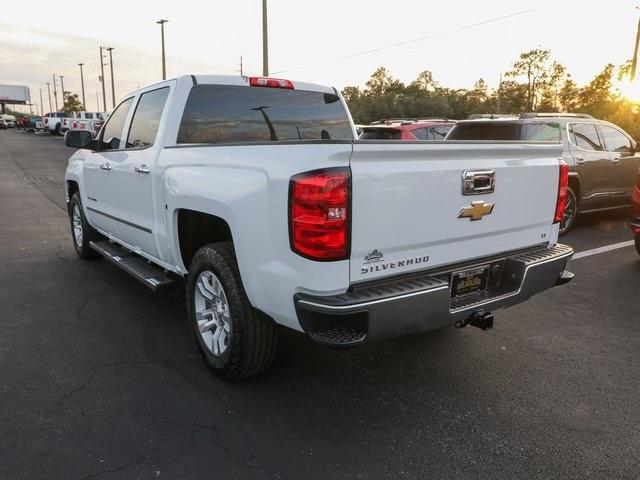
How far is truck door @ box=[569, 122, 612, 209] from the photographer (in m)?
7.64

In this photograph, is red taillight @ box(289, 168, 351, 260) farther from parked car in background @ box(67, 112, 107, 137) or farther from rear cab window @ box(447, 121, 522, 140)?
parked car in background @ box(67, 112, 107, 137)

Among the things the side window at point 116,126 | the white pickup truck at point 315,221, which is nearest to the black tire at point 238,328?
the white pickup truck at point 315,221

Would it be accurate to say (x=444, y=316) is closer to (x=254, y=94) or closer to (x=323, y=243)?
(x=323, y=243)

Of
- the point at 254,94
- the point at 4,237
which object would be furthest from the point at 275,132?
the point at 4,237

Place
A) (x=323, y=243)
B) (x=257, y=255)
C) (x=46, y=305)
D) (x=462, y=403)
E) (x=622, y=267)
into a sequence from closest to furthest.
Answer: (x=323, y=243), (x=257, y=255), (x=462, y=403), (x=46, y=305), (x=622, y=267)

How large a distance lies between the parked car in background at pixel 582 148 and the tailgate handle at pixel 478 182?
4530 mm

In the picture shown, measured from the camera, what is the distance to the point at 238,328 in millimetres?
2980

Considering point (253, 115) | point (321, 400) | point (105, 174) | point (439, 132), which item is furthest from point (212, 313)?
point (439, 132)

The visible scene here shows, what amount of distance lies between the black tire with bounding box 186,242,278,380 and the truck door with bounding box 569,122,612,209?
20.8 feet

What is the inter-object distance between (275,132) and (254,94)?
14.0 inches

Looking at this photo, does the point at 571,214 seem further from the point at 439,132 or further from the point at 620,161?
the point at 439,132

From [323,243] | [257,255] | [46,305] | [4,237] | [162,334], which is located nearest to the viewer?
[323,243]

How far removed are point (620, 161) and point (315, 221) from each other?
7.75m

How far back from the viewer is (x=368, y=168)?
245 centimetres
